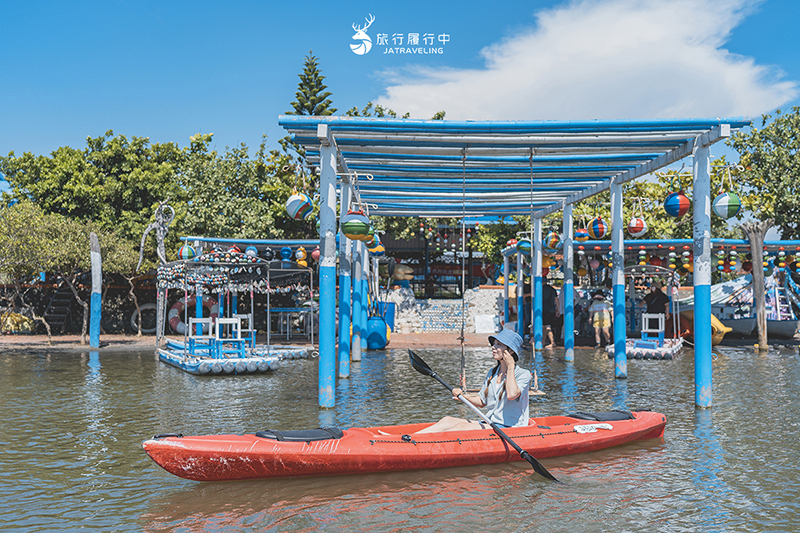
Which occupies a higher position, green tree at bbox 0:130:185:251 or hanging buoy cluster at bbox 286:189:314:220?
green tree at bbox 0:130:185:251

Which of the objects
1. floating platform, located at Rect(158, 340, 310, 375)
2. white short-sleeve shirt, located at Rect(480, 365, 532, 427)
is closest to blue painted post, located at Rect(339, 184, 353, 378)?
floating platform, located at Rect(158, 340, 310, 375)

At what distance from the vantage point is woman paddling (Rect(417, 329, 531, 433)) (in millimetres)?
6602

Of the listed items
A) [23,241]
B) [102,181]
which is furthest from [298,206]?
[102,181]

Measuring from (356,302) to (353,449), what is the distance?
399 inches

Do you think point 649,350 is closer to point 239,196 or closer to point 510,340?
point 510,340

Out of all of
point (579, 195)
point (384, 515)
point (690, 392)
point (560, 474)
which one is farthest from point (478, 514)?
point (579, 195)

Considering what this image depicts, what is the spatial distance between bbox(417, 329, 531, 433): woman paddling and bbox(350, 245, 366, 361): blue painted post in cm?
837

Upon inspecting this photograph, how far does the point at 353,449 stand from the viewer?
6219mm

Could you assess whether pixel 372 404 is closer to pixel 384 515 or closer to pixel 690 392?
pixel 384 515

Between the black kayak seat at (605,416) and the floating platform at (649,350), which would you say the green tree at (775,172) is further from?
the black kayak seat at (605,416)

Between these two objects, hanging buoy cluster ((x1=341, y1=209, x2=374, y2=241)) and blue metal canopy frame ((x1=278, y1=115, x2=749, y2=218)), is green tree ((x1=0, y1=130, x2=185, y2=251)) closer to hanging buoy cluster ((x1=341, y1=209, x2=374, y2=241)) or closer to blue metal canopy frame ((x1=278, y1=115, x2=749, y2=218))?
blue metal canopy frame ((x1=278, y1=115, x2=749, y2=218))

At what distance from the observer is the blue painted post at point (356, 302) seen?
15391mm

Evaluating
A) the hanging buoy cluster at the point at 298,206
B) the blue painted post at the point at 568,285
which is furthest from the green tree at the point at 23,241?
the blue painted post at the point at 568,285

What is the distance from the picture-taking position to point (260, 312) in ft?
83.1
